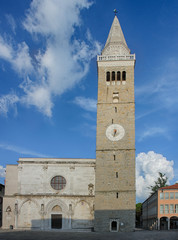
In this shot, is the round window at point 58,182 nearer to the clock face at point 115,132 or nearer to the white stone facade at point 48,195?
the white stone facade at point 48,195

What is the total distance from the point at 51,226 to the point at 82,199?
5.82m

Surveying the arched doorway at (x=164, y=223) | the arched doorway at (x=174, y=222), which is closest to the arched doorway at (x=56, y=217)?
the arched doorway at (x=164, y=223)

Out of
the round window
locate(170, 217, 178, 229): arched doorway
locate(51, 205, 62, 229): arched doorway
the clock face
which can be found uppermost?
the clock face

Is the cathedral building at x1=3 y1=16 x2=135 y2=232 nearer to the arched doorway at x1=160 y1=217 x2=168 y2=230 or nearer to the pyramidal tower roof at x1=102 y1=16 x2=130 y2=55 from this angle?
the pyramidal tower roof at x1=102 y1=16 x2=130 y2=55

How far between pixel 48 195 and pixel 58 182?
240cm

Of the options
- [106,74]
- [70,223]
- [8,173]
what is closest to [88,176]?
[70,223]

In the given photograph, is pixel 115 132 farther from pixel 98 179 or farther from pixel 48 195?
pixel 48 195

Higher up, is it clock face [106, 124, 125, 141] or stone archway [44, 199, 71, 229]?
clock face [106, 124, 125, 141]

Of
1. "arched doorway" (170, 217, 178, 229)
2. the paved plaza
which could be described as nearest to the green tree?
"arched doorway" (170, 217, 178, 229)

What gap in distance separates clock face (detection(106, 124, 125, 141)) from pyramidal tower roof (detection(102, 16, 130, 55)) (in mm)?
12579

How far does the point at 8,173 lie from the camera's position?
4428cm

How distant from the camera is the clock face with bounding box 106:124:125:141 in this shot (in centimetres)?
3931

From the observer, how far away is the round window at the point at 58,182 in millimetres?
41656

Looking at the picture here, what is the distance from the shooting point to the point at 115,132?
1559 inches
